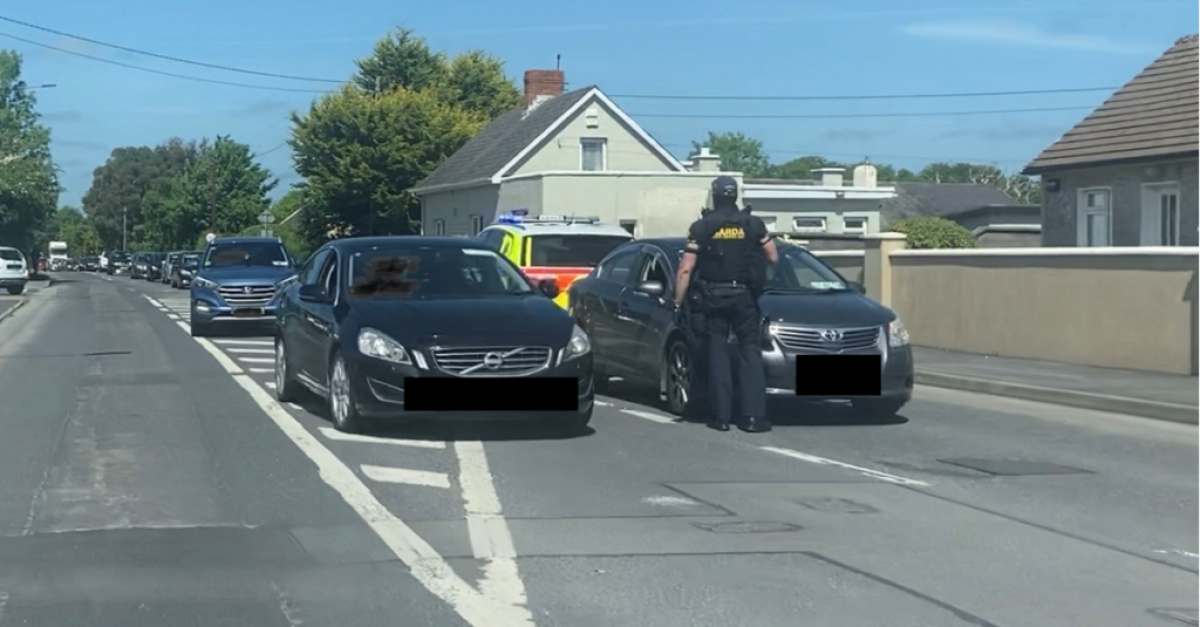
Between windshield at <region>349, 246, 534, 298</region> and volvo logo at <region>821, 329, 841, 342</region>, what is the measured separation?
235cm

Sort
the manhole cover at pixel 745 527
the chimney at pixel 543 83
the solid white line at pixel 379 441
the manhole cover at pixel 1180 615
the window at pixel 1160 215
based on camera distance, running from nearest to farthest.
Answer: the manhole cover at pixel 1180 615 → the manhole cover at pixel 745 527 → the solid white line at pixel 379 441 → the window at pixel 1160 215 → the chimney at pixel 543 83

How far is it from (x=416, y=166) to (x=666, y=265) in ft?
166

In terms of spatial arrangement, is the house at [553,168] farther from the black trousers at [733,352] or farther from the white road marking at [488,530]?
the white road marking at [488,530]

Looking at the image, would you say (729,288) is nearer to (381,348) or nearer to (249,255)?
(381,348)

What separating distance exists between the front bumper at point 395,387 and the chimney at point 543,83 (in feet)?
161

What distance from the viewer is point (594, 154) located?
52.4 metres

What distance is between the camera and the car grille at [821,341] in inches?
483

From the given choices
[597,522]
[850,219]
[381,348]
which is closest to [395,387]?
[381,348]

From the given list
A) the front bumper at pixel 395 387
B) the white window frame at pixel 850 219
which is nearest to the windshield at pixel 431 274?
the front bumper at pixel 395 387

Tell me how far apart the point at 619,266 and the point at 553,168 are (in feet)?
122

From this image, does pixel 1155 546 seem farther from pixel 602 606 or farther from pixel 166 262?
pixel 166 262

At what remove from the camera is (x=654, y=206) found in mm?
36938

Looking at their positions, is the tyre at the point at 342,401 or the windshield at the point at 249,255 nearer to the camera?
the tyre at the point at 342,401

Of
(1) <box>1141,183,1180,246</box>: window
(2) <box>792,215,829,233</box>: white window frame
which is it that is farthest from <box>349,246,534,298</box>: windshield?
(2) <box>792,215,829,233</box>: white window frame
